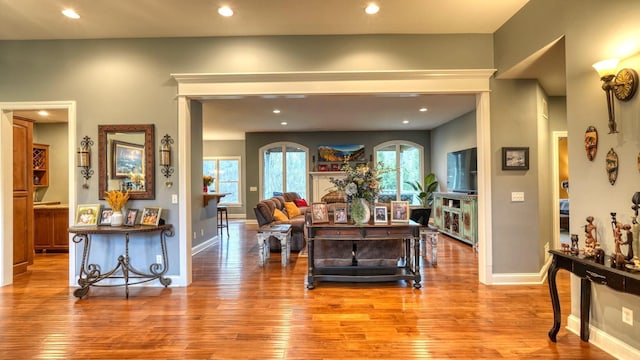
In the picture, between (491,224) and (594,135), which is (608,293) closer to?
(594,135)

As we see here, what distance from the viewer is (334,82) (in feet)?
12.9

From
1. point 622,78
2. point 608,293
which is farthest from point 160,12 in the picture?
point 608,293

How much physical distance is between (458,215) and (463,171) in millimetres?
1069

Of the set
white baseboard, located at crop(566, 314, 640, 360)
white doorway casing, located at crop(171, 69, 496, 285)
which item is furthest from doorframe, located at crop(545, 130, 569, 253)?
white baseboard, located at crop(566, 314, 640, 360)

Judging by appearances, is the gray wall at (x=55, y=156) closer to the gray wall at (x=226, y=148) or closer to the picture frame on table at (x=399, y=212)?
the gray wall at (x=226, y=148)

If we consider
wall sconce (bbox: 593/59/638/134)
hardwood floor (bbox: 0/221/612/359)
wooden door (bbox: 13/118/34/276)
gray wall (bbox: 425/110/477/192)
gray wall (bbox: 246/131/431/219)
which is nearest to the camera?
wall sconce (bbox: 593/59/638/134)

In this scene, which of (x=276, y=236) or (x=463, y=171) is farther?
(x=463, y=171)

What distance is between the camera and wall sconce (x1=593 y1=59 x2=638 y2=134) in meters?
2.20

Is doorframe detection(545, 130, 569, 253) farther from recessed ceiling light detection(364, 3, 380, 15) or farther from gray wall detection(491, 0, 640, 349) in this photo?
recessed ceiling light detection(364, 3, 380, 15)

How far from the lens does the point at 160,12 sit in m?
3.44

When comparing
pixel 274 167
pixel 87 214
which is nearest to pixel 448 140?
pixel 274 167

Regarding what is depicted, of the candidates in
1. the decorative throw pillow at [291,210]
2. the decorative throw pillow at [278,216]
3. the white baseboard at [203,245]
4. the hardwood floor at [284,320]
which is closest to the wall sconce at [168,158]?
the hardwood floor at [284,320]

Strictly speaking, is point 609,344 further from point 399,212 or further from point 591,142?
point 399,212

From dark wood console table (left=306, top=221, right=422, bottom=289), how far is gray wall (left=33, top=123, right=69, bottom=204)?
19.7 ft
